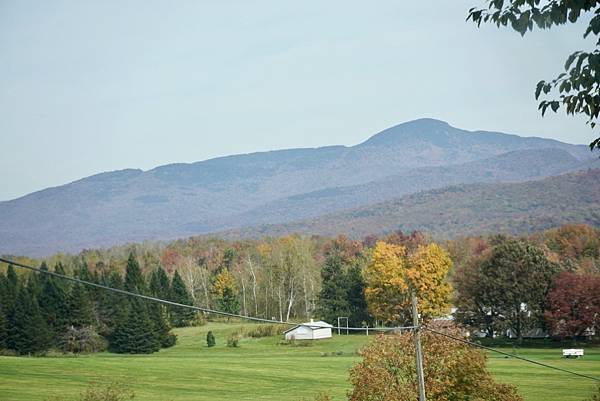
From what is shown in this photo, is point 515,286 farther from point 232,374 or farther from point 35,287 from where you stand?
point 35,287

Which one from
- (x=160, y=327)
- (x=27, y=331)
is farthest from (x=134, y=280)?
(x=27, y=331)

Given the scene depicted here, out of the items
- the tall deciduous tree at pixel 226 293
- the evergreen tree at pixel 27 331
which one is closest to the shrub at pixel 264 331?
the tall deciduous tree at pixel 226 293

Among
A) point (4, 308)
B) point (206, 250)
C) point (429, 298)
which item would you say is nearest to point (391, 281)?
point (429, 298)

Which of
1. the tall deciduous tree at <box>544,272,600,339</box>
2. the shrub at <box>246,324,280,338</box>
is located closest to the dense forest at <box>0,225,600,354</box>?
the tall deciduous tree at <box>544,272,600,339</box>

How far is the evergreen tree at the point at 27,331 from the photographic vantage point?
75.4m

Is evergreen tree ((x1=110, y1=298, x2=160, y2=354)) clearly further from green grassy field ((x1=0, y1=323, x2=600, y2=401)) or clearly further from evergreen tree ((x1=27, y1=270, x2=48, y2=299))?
evergreen tree ((x1=27, y1=270, x2=48, y2=299))

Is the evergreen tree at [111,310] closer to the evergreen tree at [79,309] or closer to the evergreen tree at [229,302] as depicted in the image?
the evergreen tree at [79,309]

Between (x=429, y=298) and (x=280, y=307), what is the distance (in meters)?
26.6

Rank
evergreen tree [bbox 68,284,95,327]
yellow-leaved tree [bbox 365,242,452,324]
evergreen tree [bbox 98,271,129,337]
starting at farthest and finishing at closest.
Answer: evergreen tree [bbox 98,271,129,337], yellow-leaved tree [bbox 365,242,452,324], evergreen tree [bbox 68,284,95,327]

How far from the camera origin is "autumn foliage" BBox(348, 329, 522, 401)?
26484 mm

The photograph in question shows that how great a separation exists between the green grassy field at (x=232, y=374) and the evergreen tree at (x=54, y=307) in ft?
17.7

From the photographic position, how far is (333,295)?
298ft

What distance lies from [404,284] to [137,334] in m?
25.2

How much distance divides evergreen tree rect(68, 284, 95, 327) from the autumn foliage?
183 feet
